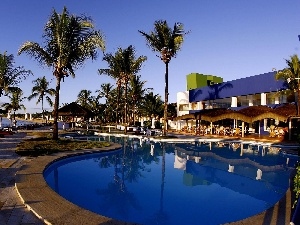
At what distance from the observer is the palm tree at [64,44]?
19078 millimetres

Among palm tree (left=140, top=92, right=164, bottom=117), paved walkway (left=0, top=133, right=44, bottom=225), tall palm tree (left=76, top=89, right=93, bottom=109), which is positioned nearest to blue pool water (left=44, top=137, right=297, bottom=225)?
paved walkway (left=0, top=133, right=44, bottom=225)

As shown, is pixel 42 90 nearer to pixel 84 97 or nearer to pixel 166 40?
pixel 84 97

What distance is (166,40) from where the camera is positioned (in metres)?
27.1

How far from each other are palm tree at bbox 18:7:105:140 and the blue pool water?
7.11 meters

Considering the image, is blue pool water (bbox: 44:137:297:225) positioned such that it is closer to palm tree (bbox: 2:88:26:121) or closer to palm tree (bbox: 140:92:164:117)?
palm tree (bbox: 140:92:164:117)

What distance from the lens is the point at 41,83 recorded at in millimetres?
53438

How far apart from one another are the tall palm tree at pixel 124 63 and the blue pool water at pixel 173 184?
71.1ft

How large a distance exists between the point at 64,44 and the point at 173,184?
12686mm

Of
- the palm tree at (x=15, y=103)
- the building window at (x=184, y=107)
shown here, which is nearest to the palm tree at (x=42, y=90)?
the palm tree at (x=15, y=103)

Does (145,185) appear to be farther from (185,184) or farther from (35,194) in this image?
(35,194)

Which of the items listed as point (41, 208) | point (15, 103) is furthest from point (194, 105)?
point (41, 208)

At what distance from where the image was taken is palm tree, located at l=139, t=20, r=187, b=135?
27016 millimetres

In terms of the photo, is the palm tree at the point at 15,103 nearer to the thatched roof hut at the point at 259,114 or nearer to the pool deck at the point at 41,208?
the thatched roof hut at the point at 259,114

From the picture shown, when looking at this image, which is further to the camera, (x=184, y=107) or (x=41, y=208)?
(x=184, y=107)
